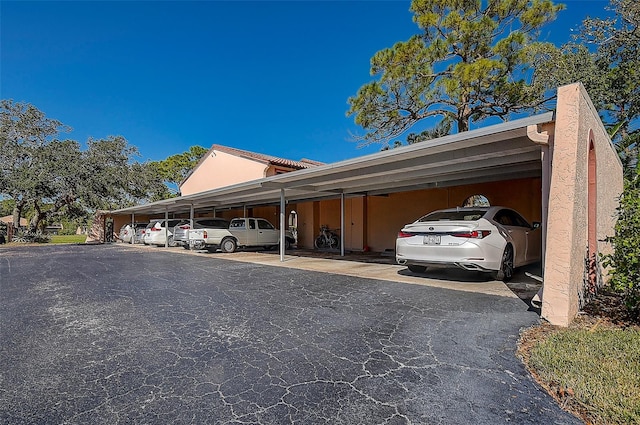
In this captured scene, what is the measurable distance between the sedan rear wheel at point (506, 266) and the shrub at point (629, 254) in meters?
2.20

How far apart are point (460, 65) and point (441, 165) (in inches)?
293

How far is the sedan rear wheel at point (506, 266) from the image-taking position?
21.1 feet

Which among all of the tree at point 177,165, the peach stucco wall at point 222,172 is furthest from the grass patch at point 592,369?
the tree at point 177,165

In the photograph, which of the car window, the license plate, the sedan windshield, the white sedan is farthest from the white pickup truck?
the license plate

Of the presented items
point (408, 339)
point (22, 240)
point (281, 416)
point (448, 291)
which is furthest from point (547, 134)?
point (22, 240)

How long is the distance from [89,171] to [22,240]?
7140 millimetres

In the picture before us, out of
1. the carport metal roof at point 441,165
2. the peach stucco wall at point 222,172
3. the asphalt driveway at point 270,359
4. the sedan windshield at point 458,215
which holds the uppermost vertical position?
the peach stucco wall at point 222,172

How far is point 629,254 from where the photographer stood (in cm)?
388

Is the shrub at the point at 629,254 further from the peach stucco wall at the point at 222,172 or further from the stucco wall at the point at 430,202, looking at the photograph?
the peach stucco wall at the point at 222,172

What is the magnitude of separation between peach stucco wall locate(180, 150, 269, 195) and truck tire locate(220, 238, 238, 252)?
546cm

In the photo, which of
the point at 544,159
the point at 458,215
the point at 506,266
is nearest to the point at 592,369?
the point at 544,159

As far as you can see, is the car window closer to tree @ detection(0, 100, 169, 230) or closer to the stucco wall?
the stucco wall

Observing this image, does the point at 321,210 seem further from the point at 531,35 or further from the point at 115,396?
the point at 115,396

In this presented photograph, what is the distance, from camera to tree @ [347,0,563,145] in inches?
480
